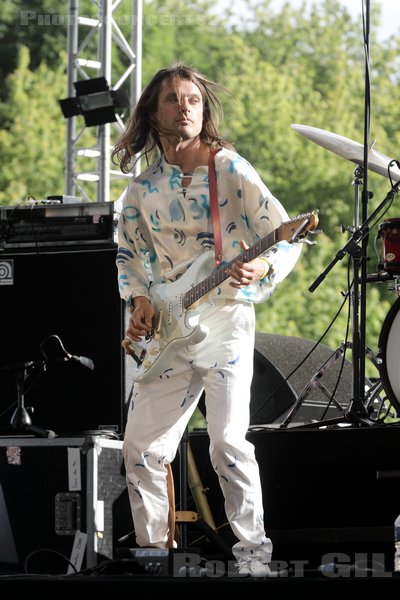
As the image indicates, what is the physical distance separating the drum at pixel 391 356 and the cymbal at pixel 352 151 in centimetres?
71

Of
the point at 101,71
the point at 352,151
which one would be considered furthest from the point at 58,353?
the point at 101,71

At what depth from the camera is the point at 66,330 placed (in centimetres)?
503

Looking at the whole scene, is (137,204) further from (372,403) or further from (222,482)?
(372,403)

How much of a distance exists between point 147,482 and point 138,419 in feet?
0.69

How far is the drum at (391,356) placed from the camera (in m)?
4.54

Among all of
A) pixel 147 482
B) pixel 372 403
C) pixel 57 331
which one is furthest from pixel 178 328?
pixel 372 403

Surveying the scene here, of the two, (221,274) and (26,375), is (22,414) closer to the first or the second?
(26,375)

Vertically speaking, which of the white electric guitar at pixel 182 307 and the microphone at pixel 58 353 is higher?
the white electric guitar at pixel 182 307

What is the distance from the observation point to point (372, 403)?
542 centimetres

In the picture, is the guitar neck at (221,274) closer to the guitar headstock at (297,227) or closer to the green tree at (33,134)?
the guitar headstock at (297,227)

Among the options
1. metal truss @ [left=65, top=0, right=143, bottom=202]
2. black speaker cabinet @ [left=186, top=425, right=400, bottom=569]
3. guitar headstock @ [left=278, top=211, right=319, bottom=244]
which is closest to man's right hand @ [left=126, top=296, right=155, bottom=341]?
guitar headstock @ [left=278, top=211, right=319, bottom=244]

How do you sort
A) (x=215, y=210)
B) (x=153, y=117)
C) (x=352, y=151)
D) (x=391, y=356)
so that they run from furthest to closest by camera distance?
(x=352, y=151) → (x=391, y=356) → (x=153, y=117) → (x=215, y=210)

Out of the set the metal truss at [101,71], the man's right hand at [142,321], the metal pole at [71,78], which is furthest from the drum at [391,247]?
the metal pole at [71,78]

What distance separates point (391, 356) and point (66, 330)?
1433 mm
